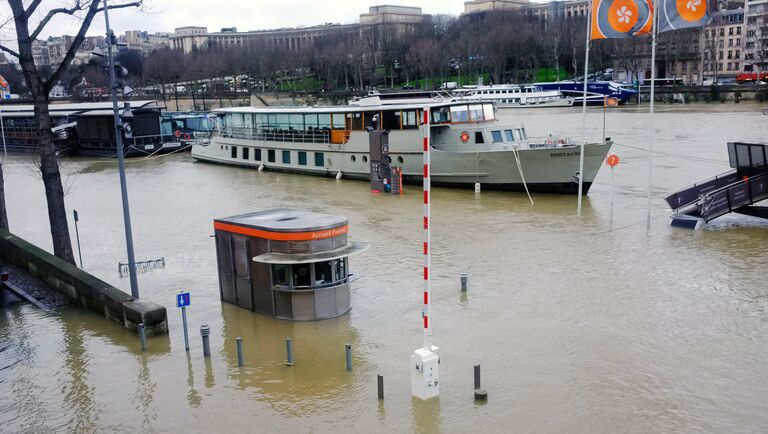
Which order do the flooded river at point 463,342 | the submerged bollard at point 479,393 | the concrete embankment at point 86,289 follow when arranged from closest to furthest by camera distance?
the flooded river at point 463,342 < the submerged bollard at point 479,393 < the concrete embankment at point 86,289

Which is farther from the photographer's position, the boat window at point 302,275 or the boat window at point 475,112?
the boat window at point 475,112

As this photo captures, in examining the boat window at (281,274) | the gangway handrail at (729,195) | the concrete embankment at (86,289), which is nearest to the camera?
the concrete embankment at (86,289)

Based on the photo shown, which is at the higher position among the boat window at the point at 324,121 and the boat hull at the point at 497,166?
the boat window at the point at 324,121

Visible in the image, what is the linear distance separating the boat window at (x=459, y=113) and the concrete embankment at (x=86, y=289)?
68.3 feet

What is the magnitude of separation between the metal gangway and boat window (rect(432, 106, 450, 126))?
1317 cm

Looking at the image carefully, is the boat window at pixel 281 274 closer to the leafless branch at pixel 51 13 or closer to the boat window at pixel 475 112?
the leafless branch at pixel 51 13

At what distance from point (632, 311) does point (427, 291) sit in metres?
6.45

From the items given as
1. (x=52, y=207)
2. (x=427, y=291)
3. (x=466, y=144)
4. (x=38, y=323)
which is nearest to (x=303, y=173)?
(x=466, y=144)

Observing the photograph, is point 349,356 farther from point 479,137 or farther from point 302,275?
point 479,137

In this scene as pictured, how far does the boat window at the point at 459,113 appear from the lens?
115 feet

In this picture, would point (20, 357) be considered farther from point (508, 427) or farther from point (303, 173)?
point (303, 173)

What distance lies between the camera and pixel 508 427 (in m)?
10.7

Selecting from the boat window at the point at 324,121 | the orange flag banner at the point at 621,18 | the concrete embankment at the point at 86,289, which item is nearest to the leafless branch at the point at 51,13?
the concrete embankment at the point at 86,289

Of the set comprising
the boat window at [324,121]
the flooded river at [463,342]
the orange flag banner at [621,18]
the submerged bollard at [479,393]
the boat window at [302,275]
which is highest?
the orange flag banner at [621,18]
